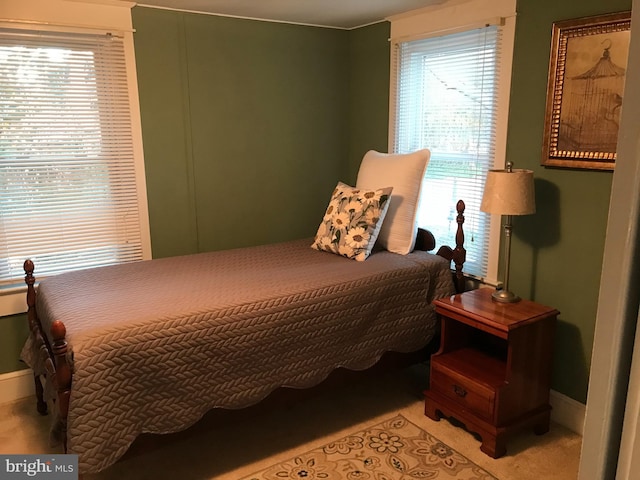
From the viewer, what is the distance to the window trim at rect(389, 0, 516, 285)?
267cm

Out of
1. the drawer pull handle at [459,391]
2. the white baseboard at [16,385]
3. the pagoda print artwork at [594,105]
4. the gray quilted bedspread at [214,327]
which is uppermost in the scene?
the pagoda print artwork at [594,105]

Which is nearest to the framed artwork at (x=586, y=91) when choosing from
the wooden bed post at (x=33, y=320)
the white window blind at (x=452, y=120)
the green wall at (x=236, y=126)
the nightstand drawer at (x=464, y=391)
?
the white window blind at (x=452, y=120)

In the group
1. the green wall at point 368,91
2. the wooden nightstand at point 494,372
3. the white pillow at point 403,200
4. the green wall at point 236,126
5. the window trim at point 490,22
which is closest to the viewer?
the wooden nightstand at point 494,372

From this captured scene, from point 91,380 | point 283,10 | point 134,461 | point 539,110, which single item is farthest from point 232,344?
point 283,10

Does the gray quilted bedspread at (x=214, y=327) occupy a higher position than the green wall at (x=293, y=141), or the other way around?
the green wall at (x=293, y=141)

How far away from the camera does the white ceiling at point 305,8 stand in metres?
2.94

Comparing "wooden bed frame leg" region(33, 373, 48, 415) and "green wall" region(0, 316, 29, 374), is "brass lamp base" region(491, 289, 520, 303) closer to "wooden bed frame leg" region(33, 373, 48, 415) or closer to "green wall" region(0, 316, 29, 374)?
"wooden bed frame leg" region(33, 373, 48, 415)

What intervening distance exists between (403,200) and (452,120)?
1.91 ft

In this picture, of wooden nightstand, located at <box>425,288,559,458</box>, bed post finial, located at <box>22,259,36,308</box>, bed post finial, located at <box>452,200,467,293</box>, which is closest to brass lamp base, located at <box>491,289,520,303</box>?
wooden nightstand, located at <box>425,288,559,458</box>

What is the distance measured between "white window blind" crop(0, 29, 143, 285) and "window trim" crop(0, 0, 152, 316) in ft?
0.11

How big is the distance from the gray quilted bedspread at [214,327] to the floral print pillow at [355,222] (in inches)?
3.8

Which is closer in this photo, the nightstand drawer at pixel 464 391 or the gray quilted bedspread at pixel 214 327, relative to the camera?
the gray quilted bedspread at pixel 214 327

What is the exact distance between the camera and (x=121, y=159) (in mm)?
3070

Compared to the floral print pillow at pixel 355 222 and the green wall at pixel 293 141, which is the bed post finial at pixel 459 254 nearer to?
the green wall at pixel 293 141
